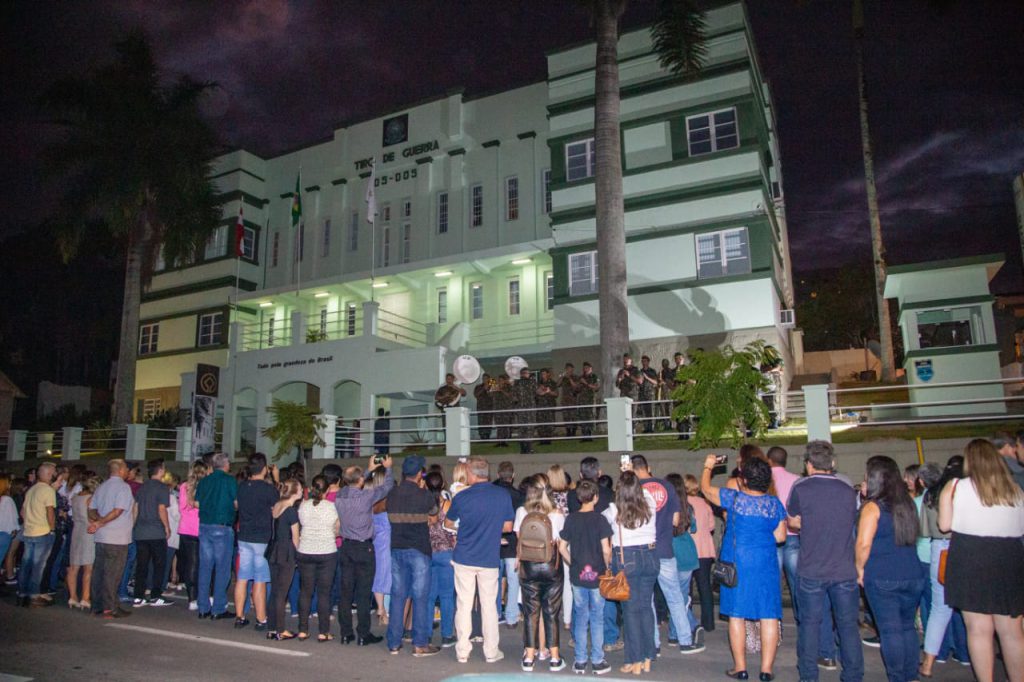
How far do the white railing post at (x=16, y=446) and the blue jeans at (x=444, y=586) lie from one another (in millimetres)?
21431

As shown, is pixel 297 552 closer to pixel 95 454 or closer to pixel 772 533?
pixel 772 533

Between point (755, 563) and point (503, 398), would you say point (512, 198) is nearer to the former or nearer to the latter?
point (503, 398)

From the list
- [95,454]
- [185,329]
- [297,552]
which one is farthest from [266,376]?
[297,552]

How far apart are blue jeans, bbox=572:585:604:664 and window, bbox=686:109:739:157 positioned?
1617cm

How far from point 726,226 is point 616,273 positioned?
16.8 feet

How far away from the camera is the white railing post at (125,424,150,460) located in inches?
860

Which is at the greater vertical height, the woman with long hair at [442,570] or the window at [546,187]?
the window at [546,187]

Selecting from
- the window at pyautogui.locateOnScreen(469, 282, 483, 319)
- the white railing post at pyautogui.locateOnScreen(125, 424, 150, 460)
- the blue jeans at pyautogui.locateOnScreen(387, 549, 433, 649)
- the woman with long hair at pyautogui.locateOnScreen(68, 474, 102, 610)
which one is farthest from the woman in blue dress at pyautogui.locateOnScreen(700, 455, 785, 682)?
the white railing post at pyautogui.locateOnScreen(125, 424, 150, 460)

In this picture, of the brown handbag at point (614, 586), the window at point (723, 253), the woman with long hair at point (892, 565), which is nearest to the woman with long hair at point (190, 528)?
the brown handbag at point (614, 586)

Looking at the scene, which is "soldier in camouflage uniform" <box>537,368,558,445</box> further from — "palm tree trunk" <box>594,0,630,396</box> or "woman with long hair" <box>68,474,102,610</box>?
"woman with long hair" <box>68,474,102,610</box>

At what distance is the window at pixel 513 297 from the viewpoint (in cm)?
2459

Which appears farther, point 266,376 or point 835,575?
point 266,376

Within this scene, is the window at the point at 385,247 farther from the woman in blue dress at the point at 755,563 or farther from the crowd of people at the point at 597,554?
the woman in blue dress at the point at 755,563

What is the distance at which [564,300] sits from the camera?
21906 millimetres
